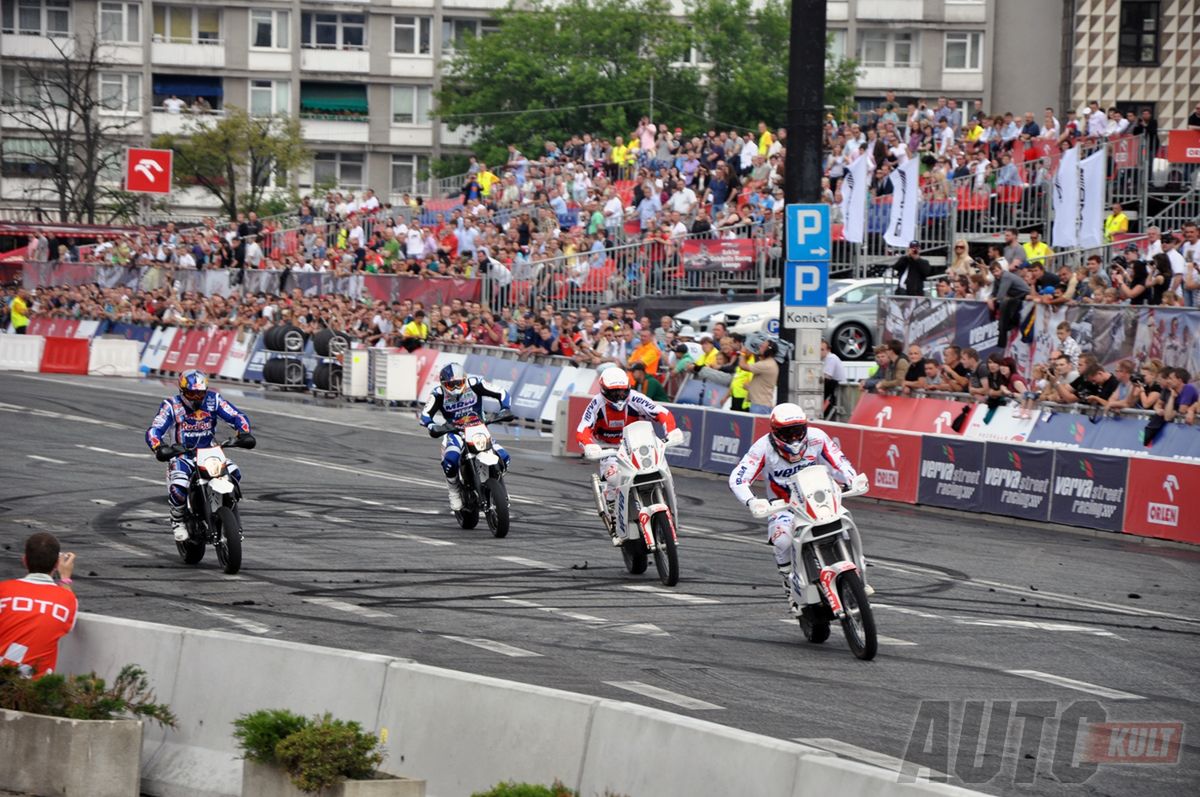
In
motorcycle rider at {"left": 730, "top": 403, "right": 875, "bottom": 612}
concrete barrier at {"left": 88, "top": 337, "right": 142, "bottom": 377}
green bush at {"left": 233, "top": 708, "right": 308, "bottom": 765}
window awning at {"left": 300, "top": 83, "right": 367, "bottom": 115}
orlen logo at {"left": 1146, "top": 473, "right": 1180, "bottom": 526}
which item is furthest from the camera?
window awning at {"left": 300, "top": 83, "right": 367, "bottom": 115}

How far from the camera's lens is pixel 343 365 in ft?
124

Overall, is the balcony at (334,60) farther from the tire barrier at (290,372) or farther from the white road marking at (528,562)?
the white road marking at (528,562)

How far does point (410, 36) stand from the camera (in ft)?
276

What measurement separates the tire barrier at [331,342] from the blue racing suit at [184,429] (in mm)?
22251

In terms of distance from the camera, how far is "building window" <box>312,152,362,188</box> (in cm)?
8425

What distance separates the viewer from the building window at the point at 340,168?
84250 mm

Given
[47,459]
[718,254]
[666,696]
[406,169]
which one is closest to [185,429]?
[666,696]

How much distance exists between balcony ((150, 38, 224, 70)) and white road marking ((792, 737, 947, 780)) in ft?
253

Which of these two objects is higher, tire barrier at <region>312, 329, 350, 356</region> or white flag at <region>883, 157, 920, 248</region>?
white flag at <region>883, 157, 920, 248</region>

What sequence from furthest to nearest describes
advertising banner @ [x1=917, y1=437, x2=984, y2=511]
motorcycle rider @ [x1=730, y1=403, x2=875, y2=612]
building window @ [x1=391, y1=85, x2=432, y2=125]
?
1. building window @ [x1=391, y1=85, x2=432, y2=125]
2. advertising banner @ [x1=917, y1=437, x2=984, y2=511]
3. motorcycle rider @ [x1=730, y1=403, x2=875, y2=612]

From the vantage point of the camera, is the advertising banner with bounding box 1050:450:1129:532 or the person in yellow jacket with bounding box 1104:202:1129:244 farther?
the person in yellow jacket with bounding box 1104:202:1129:244

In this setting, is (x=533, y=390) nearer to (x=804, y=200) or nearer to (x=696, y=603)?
(x=804, y=200)

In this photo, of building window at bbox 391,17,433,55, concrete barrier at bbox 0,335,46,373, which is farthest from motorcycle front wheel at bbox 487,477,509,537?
building window at bbox 391,17,433,55

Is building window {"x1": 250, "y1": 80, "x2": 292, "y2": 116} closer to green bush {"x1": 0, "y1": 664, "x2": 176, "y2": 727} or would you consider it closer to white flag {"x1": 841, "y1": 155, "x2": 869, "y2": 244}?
white flag {"x1": 841, "y1": 155, "x2": 869, "y2": 244}
